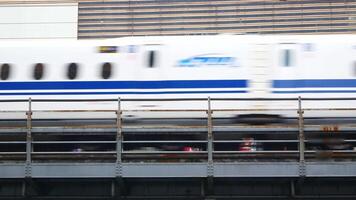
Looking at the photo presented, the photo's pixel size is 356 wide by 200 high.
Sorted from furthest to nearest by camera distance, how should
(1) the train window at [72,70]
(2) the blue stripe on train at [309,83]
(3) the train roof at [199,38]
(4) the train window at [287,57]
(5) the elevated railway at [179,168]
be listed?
1. (1) the train window at [72,70]
2. (3) the train roof at [199,38]
3. (4) the train window at [287,57]
4. (2) the blue stripe on train at [309,83]
5. (5) the elevated railway at [179,168]

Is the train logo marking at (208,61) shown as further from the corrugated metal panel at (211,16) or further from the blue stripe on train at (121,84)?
the corrugated metal panel at (211,16)

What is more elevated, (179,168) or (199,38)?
(199,38)

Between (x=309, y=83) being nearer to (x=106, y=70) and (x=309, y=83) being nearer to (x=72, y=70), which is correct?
(x=106, y=70)

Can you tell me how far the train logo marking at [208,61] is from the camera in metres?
14.6

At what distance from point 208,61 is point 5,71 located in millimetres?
4830

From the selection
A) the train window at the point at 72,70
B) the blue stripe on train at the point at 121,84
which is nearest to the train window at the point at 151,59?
the blue stripe on train at the point at 121,84

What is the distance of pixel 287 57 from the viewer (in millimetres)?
14562

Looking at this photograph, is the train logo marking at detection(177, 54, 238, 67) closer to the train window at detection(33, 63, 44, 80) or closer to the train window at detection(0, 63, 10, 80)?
the train window at detection(33, 63, 44, 80)


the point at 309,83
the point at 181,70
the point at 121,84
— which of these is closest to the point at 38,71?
the point at 121,84

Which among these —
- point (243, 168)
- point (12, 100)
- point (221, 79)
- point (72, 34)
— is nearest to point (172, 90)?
point (221, 79)

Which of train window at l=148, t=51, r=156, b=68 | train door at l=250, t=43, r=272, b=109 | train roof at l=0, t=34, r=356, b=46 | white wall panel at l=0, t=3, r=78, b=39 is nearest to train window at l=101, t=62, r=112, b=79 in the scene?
train roof at l=0, t=34, r=356, b=46

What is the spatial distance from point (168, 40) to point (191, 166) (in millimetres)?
5208

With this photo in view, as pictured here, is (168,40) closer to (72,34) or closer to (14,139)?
(14,139)

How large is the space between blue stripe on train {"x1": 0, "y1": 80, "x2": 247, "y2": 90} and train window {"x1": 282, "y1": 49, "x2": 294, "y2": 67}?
1007 mm
